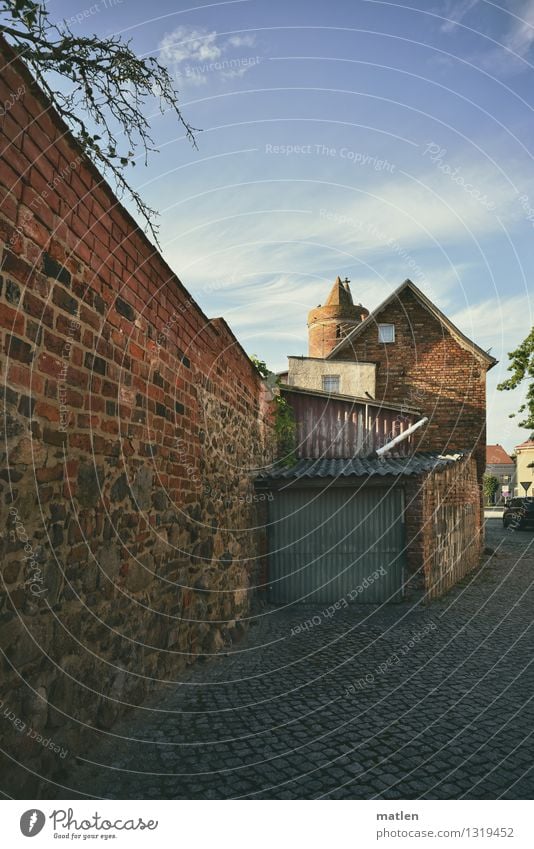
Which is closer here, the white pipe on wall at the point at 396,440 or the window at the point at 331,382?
the white pipe on wall at the point at 396,440

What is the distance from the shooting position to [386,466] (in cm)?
954

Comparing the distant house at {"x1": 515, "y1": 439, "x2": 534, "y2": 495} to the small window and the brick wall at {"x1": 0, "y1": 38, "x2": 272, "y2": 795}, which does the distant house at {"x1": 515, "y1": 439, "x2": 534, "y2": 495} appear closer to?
the small window

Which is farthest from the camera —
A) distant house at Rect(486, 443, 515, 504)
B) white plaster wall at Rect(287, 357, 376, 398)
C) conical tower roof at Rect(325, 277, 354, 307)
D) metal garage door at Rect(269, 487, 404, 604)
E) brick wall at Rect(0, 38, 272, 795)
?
distant house at Rect(486, 443, 515, 504)

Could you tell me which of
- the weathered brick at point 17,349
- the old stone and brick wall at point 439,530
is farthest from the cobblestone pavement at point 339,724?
the weathered brick at point 17,349

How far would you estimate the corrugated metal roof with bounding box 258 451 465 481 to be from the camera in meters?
8.82

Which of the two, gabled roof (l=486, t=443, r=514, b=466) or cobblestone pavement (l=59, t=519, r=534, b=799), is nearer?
cobblestone pavement (l=59, t=519, r=534, b=799)

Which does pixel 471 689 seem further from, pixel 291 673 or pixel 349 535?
pixel 349 535

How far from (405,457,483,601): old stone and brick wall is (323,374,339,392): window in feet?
16.3

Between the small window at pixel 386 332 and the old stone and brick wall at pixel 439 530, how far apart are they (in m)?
5.35

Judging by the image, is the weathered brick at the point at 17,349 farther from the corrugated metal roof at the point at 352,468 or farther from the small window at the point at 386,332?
the small window at the point at 386,332

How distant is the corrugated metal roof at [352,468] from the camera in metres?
8.82

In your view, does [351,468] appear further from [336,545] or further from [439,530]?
[439,530]

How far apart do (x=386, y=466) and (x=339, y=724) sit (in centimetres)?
593

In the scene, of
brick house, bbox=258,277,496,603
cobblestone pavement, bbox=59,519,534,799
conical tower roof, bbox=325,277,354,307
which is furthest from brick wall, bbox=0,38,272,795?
conical tower roof, bbox=325,277,354,307
